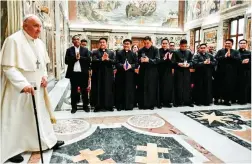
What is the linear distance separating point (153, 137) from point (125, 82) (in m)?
2.26

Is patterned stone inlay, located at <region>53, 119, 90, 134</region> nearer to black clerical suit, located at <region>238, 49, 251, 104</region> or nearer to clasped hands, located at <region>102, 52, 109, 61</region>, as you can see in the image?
clasped hands, located at <region>102, 52, 109, 61</region>

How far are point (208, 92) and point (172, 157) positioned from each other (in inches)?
151

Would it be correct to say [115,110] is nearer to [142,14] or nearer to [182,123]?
[182,123]

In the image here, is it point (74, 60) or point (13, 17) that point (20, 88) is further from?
point (74, 60)

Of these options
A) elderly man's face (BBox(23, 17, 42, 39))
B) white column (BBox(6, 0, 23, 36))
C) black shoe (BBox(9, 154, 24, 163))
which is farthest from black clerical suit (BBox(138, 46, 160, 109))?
black shoe (BBox(9, 154, 24, 163))

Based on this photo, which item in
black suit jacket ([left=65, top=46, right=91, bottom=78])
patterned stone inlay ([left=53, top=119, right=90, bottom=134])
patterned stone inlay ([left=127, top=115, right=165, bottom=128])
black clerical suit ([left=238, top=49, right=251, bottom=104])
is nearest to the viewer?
patterned stone inlay ([left=53, top=119, right=90, bottom=134])

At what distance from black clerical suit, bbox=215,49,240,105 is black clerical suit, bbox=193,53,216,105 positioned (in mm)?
272

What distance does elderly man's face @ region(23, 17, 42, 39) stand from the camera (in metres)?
2.98

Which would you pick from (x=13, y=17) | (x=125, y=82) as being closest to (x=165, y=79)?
(x=125, y=82)

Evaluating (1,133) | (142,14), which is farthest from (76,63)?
(142,14)

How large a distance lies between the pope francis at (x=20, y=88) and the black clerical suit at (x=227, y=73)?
514cm

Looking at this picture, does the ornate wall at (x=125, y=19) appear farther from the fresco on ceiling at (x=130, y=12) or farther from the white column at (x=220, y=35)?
the white column at (x=220, y=35)

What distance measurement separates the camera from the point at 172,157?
10.5 feet

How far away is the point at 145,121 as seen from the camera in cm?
486
